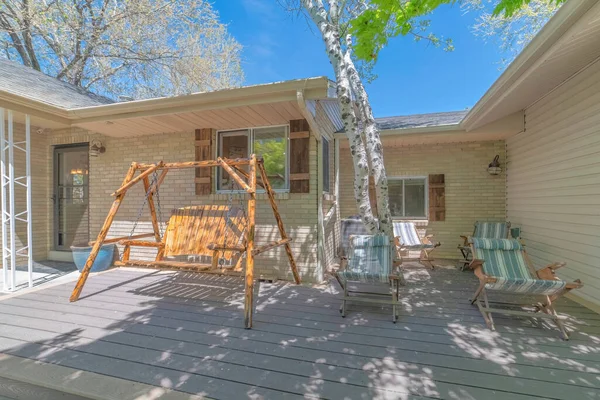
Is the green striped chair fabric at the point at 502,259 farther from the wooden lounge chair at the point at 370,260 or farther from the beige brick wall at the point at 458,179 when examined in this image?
the beige brick wall at the point at 458,179

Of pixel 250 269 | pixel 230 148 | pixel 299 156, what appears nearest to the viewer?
pixel 250 269

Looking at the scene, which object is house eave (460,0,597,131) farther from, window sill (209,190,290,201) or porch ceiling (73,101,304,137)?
window sill (209,190,290,201)

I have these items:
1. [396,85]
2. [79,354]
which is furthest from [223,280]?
[396,85]

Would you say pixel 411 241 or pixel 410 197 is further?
pixel 410 197

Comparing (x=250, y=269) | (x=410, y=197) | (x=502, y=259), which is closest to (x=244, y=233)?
(x=250, y=269)

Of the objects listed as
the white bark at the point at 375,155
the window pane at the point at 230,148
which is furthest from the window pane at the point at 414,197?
the window pane at the point at 230,148

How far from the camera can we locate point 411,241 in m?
5.78

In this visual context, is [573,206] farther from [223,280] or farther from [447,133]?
Result: [223,280]

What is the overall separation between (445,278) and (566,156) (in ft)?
8.14

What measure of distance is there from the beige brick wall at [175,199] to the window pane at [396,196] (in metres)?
3.02

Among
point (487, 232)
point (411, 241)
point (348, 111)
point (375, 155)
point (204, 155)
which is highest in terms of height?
point (348, 111)

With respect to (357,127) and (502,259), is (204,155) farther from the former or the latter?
(502,259)

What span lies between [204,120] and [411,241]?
464 centimetres

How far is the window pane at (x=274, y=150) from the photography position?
4824mm
